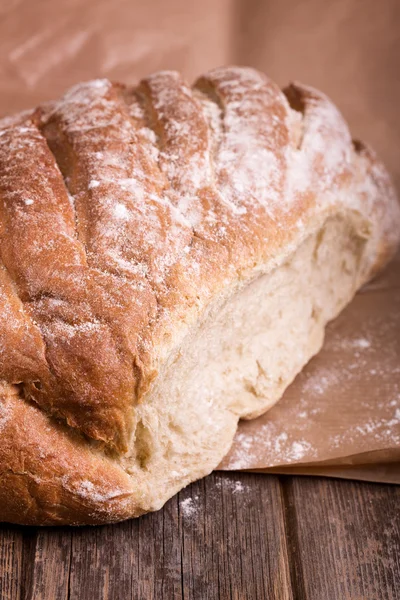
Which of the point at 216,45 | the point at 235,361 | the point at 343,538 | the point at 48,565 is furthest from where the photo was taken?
the point at 216,45

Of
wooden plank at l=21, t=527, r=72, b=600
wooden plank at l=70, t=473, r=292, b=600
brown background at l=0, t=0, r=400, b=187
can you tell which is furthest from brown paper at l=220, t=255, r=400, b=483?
brown background at l=0, t=0, r=400, b=187

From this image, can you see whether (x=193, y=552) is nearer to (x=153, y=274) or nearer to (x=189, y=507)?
(x=189, y=507)

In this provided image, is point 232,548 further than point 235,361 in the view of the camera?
No

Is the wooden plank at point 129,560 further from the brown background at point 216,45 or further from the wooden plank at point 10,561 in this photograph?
the brown background at point 216,45

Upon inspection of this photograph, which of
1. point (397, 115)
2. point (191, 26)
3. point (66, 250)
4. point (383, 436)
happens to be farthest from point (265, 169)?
point (191, 26)

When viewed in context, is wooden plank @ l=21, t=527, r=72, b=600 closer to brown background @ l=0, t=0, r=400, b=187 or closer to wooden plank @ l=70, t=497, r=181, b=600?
wooden plank @ l=70, t=497, r=181, b=600

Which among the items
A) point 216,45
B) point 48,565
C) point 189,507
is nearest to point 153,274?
point 189,507

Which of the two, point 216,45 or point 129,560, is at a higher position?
point 216,45
